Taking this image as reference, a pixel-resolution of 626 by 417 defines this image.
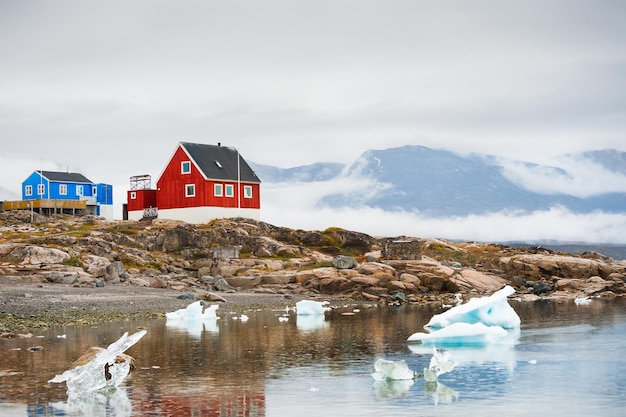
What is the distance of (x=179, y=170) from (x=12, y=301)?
3745 centimetres

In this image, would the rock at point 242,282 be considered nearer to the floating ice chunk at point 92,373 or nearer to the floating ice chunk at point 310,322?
the floating ice chunk at point 310,322

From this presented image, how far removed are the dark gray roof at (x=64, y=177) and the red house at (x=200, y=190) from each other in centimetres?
1682

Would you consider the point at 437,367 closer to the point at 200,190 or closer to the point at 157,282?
the point at 157,282

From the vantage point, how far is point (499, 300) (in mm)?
35844

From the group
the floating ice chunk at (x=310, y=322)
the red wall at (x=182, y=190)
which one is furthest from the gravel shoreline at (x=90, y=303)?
the red wall at (x=182, y=190)

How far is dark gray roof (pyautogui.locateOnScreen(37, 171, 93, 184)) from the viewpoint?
313 ft

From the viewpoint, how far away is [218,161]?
266 feet

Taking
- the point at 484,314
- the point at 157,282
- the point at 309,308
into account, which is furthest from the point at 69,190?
the point at 484,314

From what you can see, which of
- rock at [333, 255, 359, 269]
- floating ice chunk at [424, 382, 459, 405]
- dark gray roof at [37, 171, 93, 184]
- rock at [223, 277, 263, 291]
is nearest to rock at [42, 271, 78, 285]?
rock at [223, 277, 263, 291]

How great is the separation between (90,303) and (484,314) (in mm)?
21702

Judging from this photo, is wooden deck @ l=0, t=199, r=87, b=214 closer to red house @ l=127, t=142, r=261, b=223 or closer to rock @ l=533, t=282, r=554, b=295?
red house @ l=127, t=142, r=261, b=223

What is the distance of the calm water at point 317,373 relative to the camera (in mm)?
20312

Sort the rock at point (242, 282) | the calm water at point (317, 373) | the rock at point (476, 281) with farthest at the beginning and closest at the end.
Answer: the rock at point (476, 281) < the rock at point (242, 282) < the calm water at point (317, 373)

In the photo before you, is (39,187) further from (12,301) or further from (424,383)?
(424,383)
